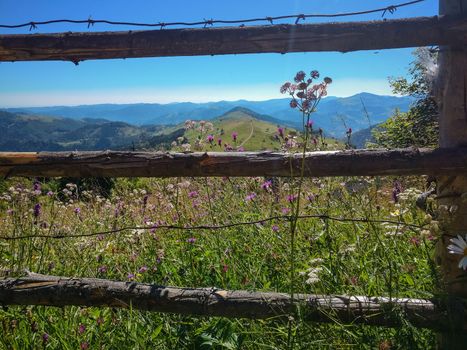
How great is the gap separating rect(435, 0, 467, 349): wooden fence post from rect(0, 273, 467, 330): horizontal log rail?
9 centimetres

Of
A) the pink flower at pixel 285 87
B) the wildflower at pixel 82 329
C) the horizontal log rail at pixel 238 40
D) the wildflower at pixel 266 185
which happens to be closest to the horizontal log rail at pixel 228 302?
the wildflower at pixel 82 329

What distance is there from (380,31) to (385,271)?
1.36m

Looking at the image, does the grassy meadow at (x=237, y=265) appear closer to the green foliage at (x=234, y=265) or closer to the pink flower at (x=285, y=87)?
the green foliage at (x=234, y=265)

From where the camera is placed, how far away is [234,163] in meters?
1.98

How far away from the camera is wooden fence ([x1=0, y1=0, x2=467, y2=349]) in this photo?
178cm

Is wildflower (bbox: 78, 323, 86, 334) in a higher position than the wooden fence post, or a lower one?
lower

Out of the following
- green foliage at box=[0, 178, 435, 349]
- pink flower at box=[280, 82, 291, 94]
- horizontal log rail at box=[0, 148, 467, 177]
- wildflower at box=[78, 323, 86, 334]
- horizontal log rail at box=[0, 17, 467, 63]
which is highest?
horizontal log rail at box=[0, 17, 467, 63]

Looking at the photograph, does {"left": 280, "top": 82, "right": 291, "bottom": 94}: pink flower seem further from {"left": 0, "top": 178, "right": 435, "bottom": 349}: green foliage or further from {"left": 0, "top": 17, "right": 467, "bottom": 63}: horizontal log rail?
{"left": 0, "top": 178, "right": 435, "bottom": 349}: green foliage

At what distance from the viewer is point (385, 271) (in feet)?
7.47

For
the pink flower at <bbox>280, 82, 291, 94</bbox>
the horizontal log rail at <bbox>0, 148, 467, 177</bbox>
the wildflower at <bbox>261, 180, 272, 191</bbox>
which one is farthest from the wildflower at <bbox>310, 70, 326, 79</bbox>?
the wildflower at <bbox>261, 180, 272, 191</bbox>

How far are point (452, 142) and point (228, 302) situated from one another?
1.35 metres

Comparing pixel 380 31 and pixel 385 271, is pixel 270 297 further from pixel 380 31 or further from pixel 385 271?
pixel 380 31

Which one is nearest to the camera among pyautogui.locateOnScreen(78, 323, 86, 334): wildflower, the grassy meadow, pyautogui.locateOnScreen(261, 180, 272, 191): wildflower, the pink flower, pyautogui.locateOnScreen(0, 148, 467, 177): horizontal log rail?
the pink flower

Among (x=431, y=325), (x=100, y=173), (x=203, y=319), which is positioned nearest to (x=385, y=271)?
(x=431, y=325)
